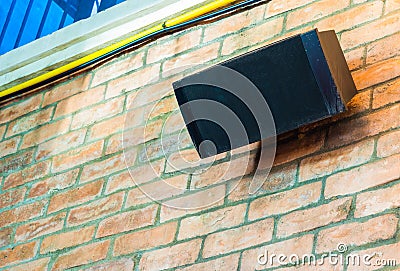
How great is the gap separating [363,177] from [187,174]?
0.57 meters

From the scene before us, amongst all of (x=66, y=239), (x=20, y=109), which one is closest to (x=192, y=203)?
(x=66, y=239)

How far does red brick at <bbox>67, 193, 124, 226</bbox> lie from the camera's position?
2.28 metres

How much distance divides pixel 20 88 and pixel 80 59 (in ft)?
1.01

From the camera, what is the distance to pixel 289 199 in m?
1.93

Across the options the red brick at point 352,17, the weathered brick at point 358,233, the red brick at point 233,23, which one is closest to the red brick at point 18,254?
the red brick at point 233,23

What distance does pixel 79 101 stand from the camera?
8.71 ft

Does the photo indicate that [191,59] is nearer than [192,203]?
No

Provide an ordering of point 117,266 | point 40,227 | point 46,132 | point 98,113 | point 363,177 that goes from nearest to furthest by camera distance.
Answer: point 363,177 → point 117,266 → point 40,227 → point 98,113 → point 46,132

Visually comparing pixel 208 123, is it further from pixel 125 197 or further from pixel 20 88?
pixel 20 88

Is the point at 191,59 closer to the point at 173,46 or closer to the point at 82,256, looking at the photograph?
the point at 173,46

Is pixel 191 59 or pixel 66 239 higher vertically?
pixel 191 59

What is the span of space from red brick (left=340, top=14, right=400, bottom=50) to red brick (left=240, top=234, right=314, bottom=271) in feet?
1.93

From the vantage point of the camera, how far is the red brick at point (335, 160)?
1864 mm

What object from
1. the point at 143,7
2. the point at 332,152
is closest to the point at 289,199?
the point at 332,152
